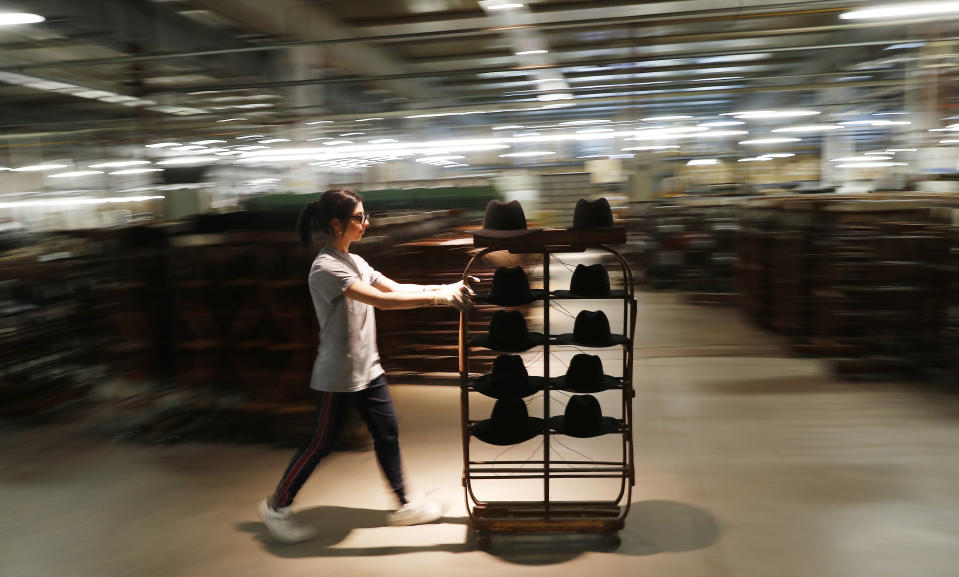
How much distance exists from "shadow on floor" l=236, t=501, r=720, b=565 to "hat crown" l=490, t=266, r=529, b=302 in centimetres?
107

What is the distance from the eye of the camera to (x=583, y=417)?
259cm

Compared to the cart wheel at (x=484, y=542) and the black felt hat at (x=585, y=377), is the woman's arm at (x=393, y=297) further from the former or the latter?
the cart wheel at (x=484, y=542)

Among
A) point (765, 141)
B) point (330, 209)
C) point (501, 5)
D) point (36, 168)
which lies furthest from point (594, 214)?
point (36, 168)

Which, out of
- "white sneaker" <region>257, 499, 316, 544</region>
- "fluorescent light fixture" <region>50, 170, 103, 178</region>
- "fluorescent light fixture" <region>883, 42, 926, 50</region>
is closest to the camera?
"white sneaker" <region>257, 499, 316, 544</region>

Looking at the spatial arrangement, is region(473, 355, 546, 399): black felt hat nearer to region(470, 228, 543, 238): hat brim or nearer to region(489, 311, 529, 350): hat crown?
region(489, 311, 529, 350): hat crown

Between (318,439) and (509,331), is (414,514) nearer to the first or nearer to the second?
(318,439)

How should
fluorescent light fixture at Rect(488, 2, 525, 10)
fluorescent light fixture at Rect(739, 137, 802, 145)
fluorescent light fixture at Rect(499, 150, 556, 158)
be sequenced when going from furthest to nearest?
1. fluorescent light fixture at Rect(739, 137, 802, 145)
2. fluorescent light fixture at Rect(499, 150, 556, 158)
3. fluorescent light fixture at Rect(488, 2, 525, 10)

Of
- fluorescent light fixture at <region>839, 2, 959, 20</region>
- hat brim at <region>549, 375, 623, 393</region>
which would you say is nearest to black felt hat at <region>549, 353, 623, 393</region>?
hat brim at <region>549, 375, 623, 393</region>

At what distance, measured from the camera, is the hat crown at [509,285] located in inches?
100

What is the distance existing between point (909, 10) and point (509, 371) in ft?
20.0

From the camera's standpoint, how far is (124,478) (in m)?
3.58

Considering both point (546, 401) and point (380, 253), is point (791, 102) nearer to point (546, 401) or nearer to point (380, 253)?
point (380, 253)

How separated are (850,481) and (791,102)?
832 cm

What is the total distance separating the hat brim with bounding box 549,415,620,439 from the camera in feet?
8.50
